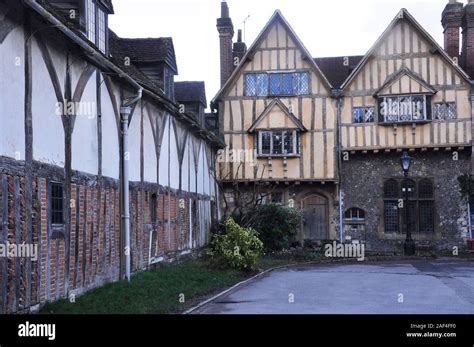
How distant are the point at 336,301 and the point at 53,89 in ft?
20.9

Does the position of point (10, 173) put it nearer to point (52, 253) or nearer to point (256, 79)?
point (52, 253)

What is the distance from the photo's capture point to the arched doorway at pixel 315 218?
1122 inches

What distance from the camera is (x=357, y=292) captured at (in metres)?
13.5

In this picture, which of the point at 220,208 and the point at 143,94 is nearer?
the point at 143,94

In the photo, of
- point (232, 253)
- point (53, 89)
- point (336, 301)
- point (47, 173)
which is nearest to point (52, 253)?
point (47, 173)

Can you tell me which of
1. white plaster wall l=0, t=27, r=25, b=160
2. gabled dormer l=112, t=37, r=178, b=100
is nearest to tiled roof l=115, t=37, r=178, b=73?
gabled dormer l=112, t=37, r=178, b=100

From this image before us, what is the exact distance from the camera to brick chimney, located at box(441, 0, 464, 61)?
2853 cm

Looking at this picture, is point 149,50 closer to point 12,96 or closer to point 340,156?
point 12,96

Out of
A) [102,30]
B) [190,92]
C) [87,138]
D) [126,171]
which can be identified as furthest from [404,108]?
[87,138]

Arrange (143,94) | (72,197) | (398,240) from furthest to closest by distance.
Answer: (398,240) < (143,94) < (72,197)

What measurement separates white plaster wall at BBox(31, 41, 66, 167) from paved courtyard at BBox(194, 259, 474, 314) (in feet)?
12.1

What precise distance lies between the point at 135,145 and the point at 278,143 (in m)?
13.5

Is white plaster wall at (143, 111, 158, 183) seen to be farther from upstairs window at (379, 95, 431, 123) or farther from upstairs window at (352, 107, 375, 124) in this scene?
upstairs window at (379, 95, 431, 123)

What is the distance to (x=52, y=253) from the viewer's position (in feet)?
33.0
